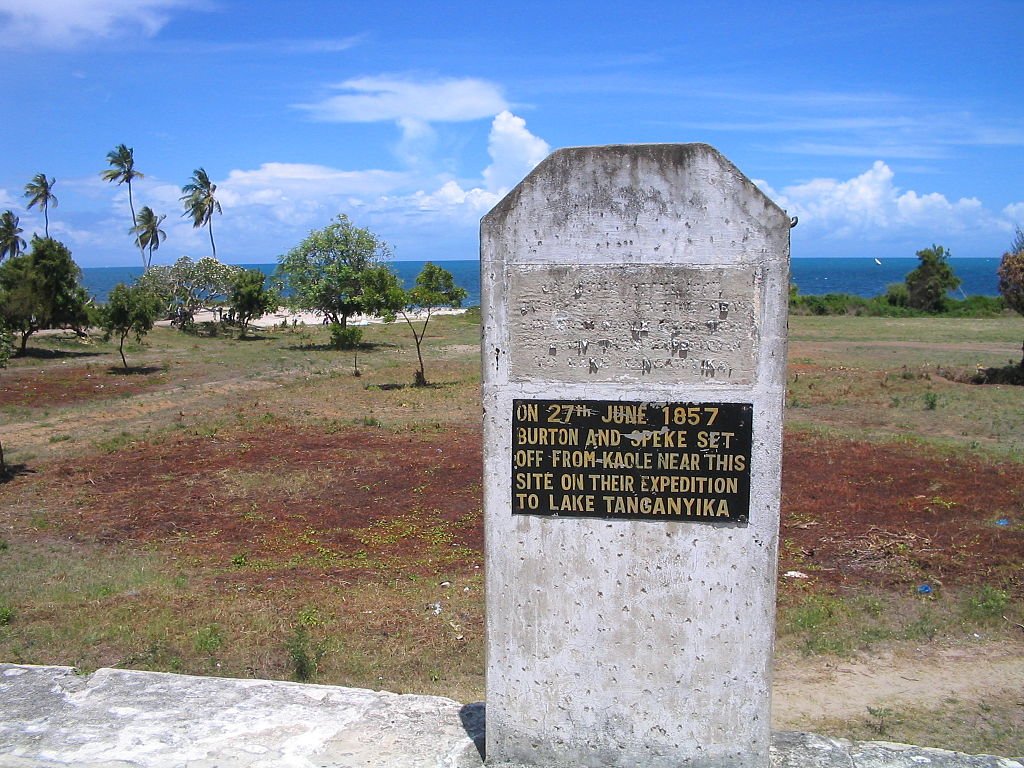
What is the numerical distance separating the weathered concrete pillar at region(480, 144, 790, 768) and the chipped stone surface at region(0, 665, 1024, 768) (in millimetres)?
529

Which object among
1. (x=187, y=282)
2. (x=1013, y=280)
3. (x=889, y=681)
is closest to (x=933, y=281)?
(x=1013, y=280)

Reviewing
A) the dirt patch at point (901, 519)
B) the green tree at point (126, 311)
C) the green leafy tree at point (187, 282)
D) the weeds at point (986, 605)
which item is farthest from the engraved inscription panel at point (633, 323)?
the green leafy tree at point (187, 282)

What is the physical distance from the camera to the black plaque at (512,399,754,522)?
388 cm

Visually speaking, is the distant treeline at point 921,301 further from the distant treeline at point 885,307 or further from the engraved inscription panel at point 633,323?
the engraved inscription panel at point 633,323

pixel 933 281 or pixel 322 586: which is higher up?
pixel 933 281

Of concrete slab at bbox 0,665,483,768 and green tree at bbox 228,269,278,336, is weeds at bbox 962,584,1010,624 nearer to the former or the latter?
Answer: concrete slab at bbox 0,665,483,768

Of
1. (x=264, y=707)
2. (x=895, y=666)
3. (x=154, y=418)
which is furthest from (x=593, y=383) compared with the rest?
(x=154, y=418)

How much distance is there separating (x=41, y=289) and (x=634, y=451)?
3014 cm

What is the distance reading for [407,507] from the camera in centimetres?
1132

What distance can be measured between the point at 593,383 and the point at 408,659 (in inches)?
135

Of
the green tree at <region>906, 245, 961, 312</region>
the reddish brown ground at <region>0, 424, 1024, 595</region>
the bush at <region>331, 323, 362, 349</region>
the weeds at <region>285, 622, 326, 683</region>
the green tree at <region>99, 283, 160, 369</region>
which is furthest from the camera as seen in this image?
the green tree at <region>906, 245, 961, 312</region>

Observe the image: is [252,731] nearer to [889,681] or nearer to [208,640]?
[208,640]

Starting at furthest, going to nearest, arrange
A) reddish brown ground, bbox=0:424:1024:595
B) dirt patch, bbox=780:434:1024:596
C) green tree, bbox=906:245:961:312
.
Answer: green tree, bbox=906:245:961:312
reddish brown ground, bbox=0:424:1024:595
dirt patch, bbox=780:434:1024:596

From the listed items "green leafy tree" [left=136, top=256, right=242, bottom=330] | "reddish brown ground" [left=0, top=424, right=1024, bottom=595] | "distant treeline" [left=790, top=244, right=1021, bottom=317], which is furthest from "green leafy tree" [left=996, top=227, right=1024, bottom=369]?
"green leafy tree" [left=136, top=256, right=242, bottom=330]
